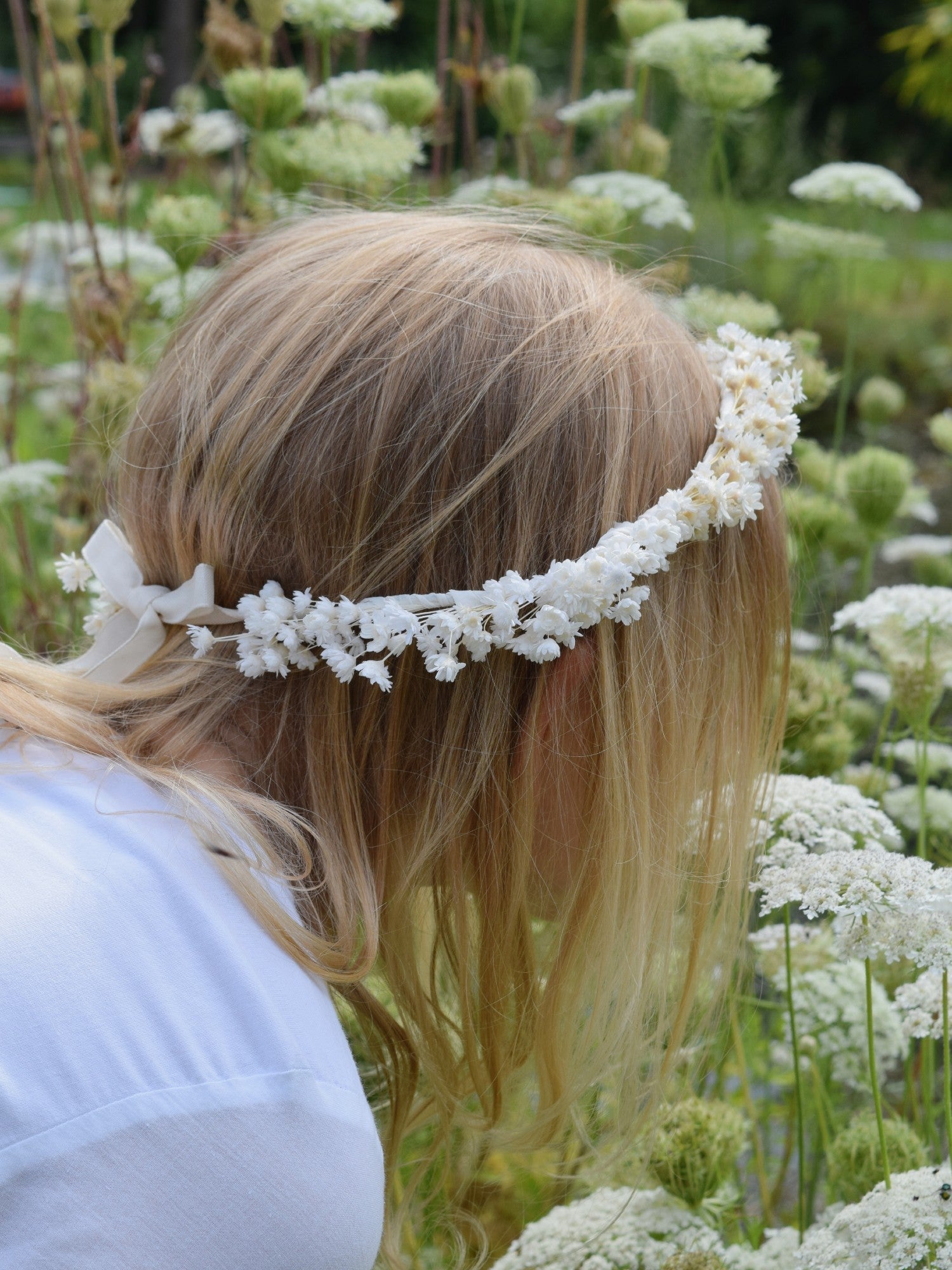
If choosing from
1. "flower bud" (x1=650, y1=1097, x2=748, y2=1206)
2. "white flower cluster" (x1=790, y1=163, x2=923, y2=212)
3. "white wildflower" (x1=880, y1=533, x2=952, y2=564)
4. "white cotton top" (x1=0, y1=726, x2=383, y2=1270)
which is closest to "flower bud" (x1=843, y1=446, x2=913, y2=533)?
"white wildflower" (x1=880, y1=533, x2=952, y2=564)

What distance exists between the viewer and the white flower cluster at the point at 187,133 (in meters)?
1.77

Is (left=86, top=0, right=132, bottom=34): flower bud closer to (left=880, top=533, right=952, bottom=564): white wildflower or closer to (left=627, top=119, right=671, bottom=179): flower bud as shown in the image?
(left=627, top=119, right=671, bottom=179): flower bud

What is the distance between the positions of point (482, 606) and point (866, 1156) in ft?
1.71

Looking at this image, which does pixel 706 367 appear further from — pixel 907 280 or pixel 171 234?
pixel 907 280

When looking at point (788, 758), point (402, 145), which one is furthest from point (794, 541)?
point (402, 145)

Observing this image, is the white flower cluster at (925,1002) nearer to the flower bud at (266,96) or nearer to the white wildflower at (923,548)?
the white wildflower at (923,548)

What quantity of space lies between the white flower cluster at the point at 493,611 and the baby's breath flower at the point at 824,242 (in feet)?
3.08

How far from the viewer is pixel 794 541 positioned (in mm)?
1412

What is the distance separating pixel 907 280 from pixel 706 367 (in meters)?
5.15

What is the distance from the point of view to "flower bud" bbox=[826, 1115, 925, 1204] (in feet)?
3.00

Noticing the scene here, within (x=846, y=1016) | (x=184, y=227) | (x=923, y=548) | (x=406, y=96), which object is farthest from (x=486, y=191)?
(x=846, y=1016)

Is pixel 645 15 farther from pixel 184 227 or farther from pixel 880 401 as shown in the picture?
pixel 184 227

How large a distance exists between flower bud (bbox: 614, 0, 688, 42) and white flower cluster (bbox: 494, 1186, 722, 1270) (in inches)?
57.9

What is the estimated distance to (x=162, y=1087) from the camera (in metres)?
0.65
